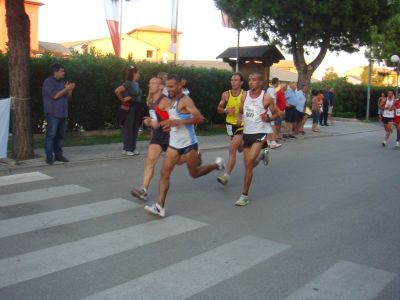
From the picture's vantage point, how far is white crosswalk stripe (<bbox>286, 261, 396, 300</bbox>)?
4.32 m

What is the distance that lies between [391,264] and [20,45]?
8.14 m

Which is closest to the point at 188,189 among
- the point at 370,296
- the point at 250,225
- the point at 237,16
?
the point at 250,225

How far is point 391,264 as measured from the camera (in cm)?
516

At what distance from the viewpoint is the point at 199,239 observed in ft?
18.9

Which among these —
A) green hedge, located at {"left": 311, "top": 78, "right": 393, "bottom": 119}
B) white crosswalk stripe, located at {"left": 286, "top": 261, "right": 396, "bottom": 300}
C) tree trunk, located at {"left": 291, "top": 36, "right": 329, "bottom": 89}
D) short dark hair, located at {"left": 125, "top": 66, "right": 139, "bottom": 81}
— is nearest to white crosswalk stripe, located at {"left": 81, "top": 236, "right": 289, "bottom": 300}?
white crosswalk stripe, located at {"left": 286, "top": 261, "right": 396, "bottom": 300}

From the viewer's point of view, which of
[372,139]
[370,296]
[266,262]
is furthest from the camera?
[372,139]

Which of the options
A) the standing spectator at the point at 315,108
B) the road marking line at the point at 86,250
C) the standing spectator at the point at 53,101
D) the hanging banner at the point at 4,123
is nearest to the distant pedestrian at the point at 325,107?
the standing spectator at the point at 315,108

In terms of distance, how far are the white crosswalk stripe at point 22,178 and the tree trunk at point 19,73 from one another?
1275mm

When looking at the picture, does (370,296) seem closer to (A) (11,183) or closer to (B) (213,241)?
(B) (213,241)

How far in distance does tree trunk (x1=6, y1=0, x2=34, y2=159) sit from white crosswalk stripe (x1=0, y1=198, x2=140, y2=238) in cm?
381

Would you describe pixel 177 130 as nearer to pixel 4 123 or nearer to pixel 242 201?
pixel 242 201

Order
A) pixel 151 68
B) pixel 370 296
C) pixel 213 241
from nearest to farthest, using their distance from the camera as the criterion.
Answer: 1. pixel 370 296
2. pixel 213 241
3. pixel 151 68

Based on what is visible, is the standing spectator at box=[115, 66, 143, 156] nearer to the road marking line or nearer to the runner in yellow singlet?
the runner in yellow singlet

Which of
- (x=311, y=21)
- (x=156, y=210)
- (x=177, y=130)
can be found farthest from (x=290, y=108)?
(x=156, y=210)
